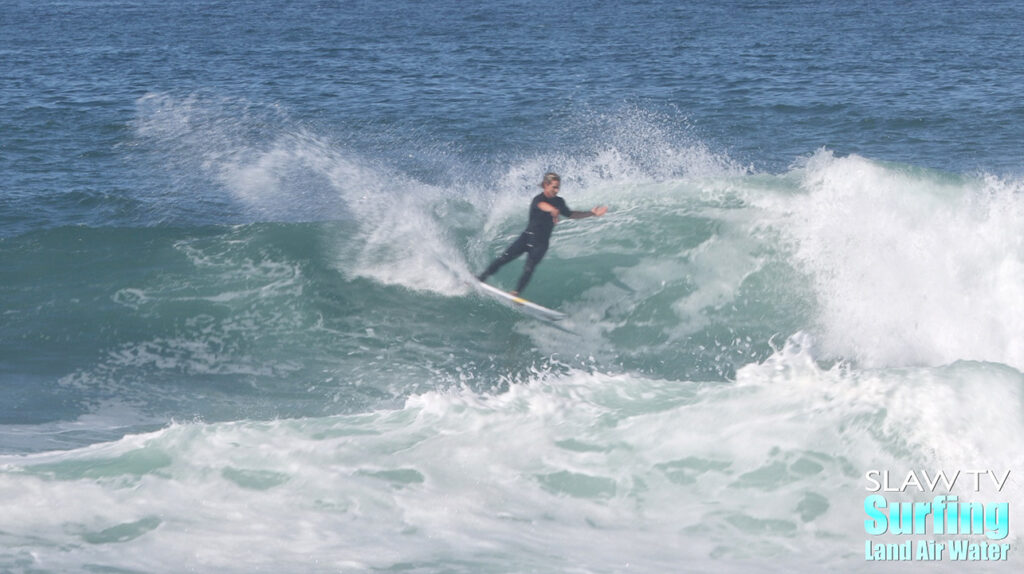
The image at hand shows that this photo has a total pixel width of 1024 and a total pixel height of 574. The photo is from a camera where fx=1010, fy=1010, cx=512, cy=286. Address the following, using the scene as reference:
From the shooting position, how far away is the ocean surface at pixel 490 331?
25.7ft

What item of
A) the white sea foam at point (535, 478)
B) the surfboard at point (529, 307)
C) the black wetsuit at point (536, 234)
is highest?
the black wetsuit at point (536, 234)

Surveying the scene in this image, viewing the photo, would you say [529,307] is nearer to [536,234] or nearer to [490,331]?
[490,331]

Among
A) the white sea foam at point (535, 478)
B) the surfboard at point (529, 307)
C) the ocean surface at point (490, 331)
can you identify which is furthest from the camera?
the surfboard at point (529, 307)

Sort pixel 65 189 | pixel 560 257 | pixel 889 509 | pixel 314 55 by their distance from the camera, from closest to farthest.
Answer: pixel 889 509 → pixel 560 257 → pixel 65 189 → pixel 314 55

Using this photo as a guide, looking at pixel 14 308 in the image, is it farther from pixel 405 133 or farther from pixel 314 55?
pixel 314 55

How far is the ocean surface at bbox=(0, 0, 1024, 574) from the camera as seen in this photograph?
25.7ft

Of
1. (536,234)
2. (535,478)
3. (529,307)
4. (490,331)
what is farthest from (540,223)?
(535,478)

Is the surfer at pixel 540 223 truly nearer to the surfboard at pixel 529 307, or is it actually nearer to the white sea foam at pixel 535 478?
the surfboard at pixel 529 307

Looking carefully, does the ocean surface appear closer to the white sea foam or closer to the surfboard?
the white sea foam

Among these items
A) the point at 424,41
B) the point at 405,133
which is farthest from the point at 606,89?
the point at 424,41

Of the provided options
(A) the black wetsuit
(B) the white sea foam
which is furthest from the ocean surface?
(A) the black wetsuit

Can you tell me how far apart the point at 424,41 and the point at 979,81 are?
53.3 feet

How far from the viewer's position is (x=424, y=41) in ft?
105

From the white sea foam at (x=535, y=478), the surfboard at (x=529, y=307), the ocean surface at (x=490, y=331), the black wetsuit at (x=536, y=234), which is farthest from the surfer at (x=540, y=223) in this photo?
the white sea foam at (x=535, y=478)
